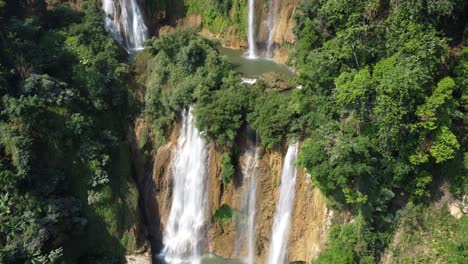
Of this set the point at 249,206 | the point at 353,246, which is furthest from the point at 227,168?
the point at 353,246

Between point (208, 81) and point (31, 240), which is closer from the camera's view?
point (31, 240)

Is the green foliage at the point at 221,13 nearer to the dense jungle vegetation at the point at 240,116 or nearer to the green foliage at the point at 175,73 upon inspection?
the dense jungle vegetation at the point at 240,116

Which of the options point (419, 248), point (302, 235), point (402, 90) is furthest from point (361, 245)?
point (402, 90)

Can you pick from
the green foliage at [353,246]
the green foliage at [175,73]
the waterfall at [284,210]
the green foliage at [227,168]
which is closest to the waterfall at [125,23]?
the green foliage at [175,73]

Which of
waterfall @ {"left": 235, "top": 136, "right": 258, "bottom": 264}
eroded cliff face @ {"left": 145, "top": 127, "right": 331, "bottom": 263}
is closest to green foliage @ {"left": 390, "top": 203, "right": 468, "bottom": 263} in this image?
eroded cliff face @ {"left": 145, "top": 127, "right": 331, "bottom": 263}

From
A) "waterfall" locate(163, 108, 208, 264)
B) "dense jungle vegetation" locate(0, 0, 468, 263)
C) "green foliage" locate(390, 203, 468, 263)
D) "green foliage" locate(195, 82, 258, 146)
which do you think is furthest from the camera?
"waterfall" locate(163, 108, 208, 264)

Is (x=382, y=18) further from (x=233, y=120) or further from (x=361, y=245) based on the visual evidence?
(x=361, y=245)

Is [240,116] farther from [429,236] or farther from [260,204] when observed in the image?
[429,236]

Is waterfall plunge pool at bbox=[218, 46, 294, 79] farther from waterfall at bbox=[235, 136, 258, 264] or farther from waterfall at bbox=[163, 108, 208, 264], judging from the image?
waterfall at bbox=[235, 136, 258, 264]
